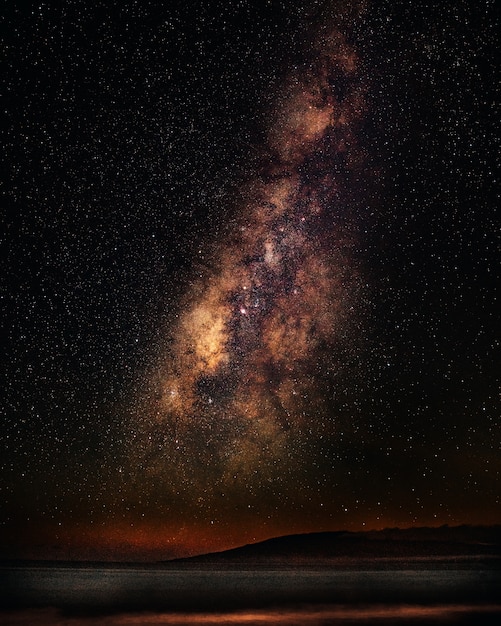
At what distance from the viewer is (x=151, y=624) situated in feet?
53.0

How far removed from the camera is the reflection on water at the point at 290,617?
16.3m

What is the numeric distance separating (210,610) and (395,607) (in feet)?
21.7

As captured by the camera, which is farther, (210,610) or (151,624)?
(210,610)

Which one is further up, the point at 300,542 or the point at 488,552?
the point at 300,542

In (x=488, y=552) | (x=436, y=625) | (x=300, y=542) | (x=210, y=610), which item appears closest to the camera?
(x=436, y=625)

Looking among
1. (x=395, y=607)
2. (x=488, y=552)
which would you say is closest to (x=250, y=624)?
(x=395, y=607)

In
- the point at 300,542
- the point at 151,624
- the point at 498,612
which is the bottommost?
the point at 498,612

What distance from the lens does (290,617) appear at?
18.1 metres

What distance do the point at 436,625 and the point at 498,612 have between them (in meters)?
4.76

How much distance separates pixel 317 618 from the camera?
17531 millimetres

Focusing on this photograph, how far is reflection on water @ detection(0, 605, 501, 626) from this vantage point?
16.3 m

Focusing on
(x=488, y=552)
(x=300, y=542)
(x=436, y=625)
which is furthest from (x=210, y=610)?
(x=300, y=542)

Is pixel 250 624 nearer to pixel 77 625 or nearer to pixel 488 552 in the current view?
pixel 77 625

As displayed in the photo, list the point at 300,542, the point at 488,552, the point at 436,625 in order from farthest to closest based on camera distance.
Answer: the point at 300,542 < the point at 488,552 < the point at 436,625
